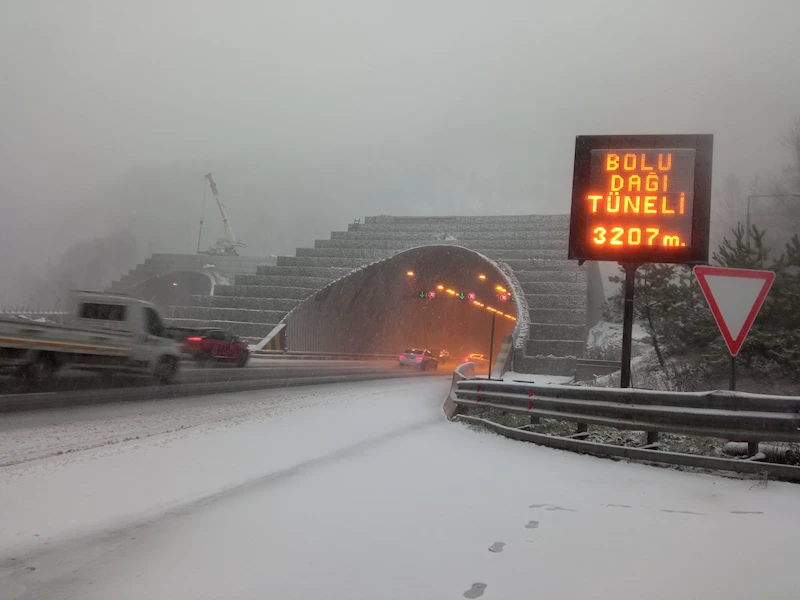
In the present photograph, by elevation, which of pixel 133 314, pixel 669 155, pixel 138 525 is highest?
pixel 669 155

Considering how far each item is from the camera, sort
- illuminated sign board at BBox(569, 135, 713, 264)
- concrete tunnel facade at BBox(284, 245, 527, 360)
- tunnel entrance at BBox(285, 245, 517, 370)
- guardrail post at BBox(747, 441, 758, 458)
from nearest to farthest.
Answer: guardrail post at BBox(747, 441, 758, 458) → illuminated sign board at BBox(569, 135, 713, 264) → concrete tunnel facade at BBox(284, 245, 527, 360) → tunnel entrance at BBox(285, 245, 517, 370)

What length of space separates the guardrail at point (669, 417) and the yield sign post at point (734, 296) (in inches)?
25.7

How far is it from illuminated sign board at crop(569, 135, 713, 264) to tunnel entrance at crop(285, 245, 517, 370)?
2942cm

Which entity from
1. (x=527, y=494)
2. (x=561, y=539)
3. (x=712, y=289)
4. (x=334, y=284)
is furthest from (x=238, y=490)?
(x=334, y=284)

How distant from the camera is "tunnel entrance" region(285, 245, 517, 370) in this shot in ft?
180

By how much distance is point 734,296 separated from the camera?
8148 millimetres

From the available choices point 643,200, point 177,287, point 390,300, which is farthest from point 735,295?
point 177,287

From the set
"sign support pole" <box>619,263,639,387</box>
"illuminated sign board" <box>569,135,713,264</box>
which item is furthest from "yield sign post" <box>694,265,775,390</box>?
"illuminated sign board" <box>569,135,713,264</box>

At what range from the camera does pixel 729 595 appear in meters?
4.01

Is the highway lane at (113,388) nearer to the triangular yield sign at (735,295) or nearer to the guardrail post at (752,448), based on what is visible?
the triangular yield sign at (735,295)

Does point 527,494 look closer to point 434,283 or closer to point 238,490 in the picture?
point 238,490

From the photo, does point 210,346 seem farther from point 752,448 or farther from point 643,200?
point 752,448

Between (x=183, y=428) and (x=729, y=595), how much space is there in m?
8.90

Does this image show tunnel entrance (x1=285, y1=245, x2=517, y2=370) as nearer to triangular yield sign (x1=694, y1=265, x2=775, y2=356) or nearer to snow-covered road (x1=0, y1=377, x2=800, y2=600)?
triangular yield sign (x1=694, y1=265, x2=775, y2=356)
